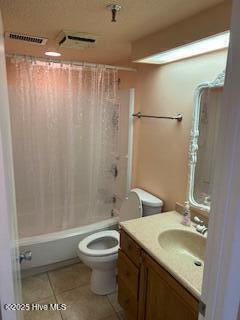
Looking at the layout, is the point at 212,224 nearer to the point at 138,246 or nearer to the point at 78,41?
the point at 138,246

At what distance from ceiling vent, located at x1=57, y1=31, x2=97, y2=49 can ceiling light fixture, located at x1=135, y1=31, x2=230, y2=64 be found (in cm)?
45

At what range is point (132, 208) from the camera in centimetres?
221

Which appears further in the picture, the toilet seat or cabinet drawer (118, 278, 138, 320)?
the toilet seat

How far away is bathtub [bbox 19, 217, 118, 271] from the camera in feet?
7.39

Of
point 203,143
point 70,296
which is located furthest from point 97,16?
point 70,296

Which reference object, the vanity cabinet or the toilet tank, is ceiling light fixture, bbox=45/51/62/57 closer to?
the toilet tank

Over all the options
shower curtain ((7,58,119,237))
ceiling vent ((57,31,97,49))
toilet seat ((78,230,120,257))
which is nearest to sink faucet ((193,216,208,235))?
toilet seat ((78,230,120,257))

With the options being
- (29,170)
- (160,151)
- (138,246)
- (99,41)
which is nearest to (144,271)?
(138,246)

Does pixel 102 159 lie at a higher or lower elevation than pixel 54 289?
higher

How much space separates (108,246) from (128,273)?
0.70 metres

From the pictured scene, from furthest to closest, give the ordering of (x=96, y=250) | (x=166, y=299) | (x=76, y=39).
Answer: (x=96, y=250), (x=76, y=39), (x=166, y=299)

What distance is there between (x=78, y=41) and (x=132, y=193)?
4.69ft

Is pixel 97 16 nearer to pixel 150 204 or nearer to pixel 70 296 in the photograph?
pixel 150 204

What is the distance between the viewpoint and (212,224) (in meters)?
0.79
